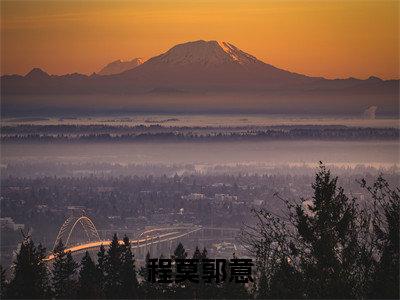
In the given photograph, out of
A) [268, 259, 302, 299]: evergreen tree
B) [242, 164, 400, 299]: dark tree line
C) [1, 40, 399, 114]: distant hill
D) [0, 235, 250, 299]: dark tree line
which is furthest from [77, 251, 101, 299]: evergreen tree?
[1, 40, 399, 114]: distant hill

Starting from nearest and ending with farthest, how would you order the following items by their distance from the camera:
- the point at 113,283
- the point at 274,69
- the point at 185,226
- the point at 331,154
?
1. the point at 113,283
2. the point at 185,226
3. the point at 331,154
4. the point at 274,69

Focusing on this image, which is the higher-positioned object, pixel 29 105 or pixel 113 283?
pixel 29 105

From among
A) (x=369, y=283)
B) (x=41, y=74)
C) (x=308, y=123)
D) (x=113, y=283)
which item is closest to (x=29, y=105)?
(x=41, y=74)

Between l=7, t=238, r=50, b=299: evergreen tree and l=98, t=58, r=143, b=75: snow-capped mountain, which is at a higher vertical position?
l=98, t=58, r=143, b=75: snow-capped mountain

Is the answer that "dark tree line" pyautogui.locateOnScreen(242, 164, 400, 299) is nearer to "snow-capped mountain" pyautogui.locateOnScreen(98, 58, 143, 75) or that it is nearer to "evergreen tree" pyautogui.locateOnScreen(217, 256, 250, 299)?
"evergreen tree" pyautogui.locateOnScreen(217, 256, 250, 299)

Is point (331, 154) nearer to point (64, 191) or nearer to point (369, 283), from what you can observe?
point (64, 191)

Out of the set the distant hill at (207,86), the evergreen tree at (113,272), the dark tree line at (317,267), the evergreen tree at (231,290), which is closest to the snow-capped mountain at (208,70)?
the distant hill at (207,86)
